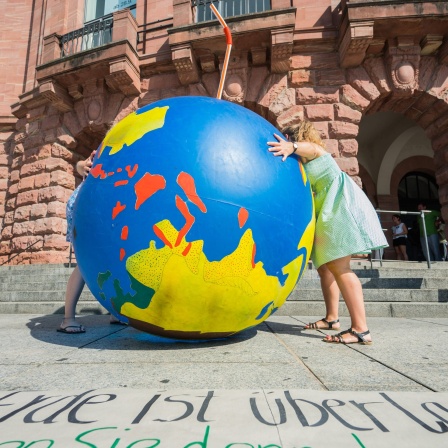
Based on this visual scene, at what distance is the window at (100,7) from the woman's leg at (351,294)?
1194 cm

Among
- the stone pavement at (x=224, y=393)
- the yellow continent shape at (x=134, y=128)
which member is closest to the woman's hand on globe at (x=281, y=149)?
the yellow continent shape at (x=134, y=128)

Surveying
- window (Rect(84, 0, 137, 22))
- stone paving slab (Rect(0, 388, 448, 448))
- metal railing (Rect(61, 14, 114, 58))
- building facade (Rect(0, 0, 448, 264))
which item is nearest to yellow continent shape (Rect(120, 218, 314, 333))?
stone paving slab (Rect(0, 388, 448, 448))

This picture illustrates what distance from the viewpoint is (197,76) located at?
8570 millimetres

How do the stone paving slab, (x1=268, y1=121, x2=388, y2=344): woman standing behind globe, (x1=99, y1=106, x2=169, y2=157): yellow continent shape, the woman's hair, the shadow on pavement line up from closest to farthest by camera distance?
the stone paving slab → (x1=99, y1=106, x2=169, y2=157): yellow continent shape → the shadow on pavement → (x1=268, y1=121, x2=388, y2=344): woman standing behind globe → the woman's hair

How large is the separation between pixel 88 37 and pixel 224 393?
11.6m

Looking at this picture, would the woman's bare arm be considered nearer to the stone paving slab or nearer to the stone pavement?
the stone pavement

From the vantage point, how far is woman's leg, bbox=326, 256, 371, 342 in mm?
2532

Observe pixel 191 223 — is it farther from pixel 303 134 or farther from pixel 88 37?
pixel 88 37

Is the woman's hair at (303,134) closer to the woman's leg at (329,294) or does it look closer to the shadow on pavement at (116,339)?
the woman's leg at (329,294)

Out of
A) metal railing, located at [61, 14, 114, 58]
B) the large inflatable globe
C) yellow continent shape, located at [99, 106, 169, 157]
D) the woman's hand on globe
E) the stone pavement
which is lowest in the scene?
the stone pavement

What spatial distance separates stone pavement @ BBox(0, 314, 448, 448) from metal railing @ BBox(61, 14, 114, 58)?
1009 centimetres

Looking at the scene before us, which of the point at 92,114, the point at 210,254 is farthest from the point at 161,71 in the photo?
the point at 210,254

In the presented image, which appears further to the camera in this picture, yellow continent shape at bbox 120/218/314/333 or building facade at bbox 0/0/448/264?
building facade at bbox 0/0/448/264

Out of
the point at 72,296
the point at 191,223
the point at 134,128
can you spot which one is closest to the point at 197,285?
the point at 191,223
